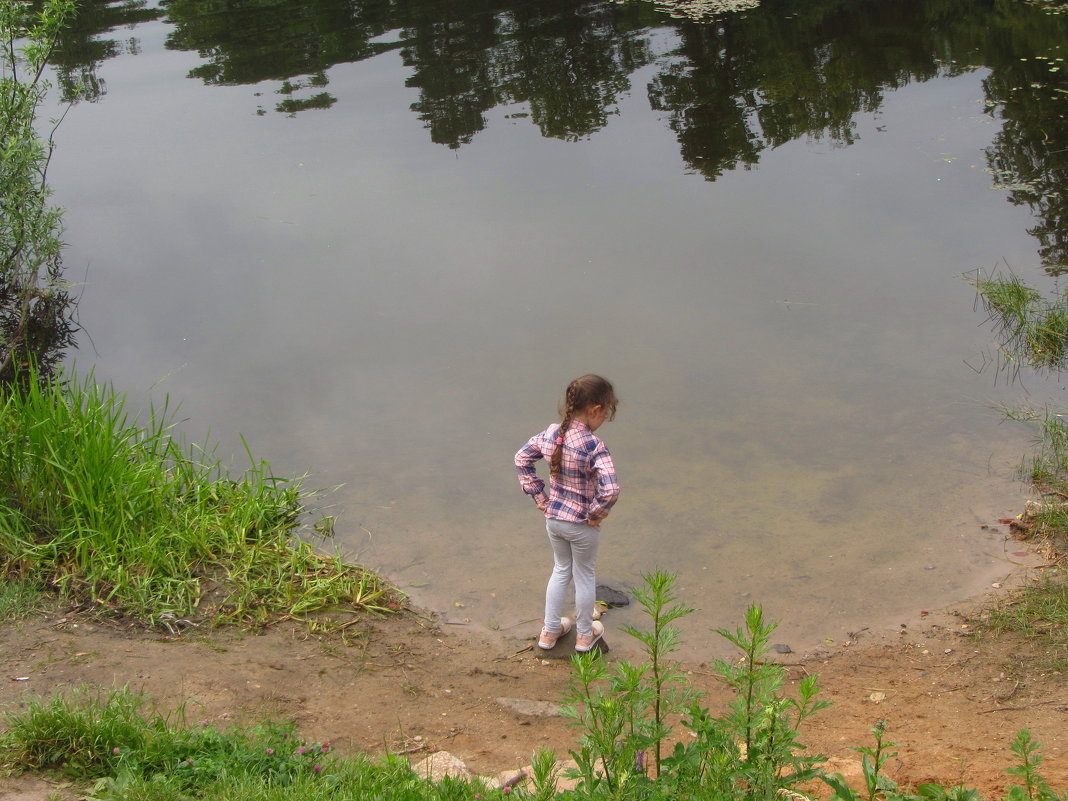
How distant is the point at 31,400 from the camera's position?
6164 millimetres

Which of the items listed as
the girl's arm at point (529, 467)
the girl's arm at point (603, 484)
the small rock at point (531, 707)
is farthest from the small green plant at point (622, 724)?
the girl's arm at point (529, 467)

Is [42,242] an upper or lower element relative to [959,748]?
upper

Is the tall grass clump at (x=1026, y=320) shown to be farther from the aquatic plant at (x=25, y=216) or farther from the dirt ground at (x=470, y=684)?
the aquatic plant at (x=25, y=216)

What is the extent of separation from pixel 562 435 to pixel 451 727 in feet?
4.69

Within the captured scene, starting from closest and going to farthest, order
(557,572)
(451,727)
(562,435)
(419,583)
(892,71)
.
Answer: (451,727), (562,435), (557,572), (419,583), (892,71)

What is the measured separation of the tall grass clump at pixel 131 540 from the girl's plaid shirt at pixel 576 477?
1217 millimetres

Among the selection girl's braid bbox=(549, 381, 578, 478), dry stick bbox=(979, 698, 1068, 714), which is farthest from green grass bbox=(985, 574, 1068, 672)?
girl's braid bbox=(549, 381, 578, 478)

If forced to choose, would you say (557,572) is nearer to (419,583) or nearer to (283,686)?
(419,583)

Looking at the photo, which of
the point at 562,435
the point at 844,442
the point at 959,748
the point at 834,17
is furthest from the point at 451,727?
the point at 834,17

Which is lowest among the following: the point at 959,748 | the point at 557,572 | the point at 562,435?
the point at 959,748

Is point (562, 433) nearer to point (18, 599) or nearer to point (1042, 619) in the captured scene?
point (1042, 619)

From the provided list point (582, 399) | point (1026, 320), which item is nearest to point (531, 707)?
point (582, 399)

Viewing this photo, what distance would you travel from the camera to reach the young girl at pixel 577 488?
4910mm

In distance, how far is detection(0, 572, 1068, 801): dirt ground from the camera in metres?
4.30
